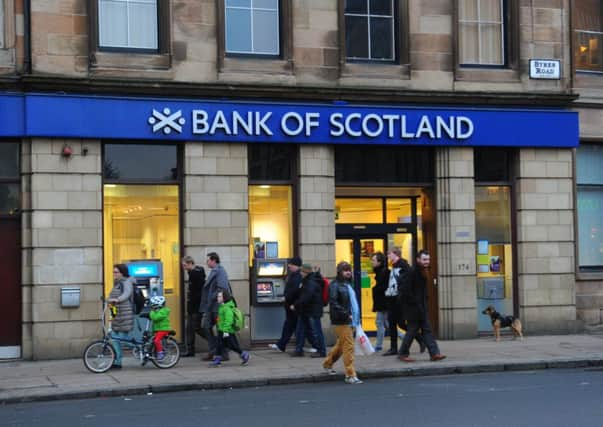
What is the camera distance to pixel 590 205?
69.3 feet

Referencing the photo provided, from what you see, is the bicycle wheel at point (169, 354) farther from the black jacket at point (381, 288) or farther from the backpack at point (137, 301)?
the black jacket at point (381, 288)

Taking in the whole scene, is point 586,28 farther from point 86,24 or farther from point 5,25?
point 5,25

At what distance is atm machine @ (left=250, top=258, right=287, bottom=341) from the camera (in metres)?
18.7

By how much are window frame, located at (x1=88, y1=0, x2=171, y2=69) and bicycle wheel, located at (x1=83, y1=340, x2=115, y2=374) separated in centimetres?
535

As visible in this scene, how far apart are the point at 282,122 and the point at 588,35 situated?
7.66 meters

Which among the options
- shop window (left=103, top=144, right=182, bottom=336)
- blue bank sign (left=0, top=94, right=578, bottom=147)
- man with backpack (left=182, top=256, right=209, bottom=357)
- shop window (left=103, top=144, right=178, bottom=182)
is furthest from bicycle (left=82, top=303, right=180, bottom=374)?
blue bank sign (left=0, top=94, right=578, bottom=147)

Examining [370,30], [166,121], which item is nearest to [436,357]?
[166,121]

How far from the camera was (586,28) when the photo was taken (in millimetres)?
21344

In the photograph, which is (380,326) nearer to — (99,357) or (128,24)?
(99,357)

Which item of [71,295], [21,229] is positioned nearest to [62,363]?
[71,295]

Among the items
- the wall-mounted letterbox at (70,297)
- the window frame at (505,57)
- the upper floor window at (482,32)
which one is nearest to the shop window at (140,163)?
the wall-mounted letterbox at (70,297)

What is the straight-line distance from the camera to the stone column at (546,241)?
791 inches

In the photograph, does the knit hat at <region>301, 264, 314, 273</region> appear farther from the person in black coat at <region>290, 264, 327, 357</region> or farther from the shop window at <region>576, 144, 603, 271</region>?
the shop window at <region>576, 144, 603, 271</region>

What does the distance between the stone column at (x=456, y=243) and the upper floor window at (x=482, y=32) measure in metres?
2.06
